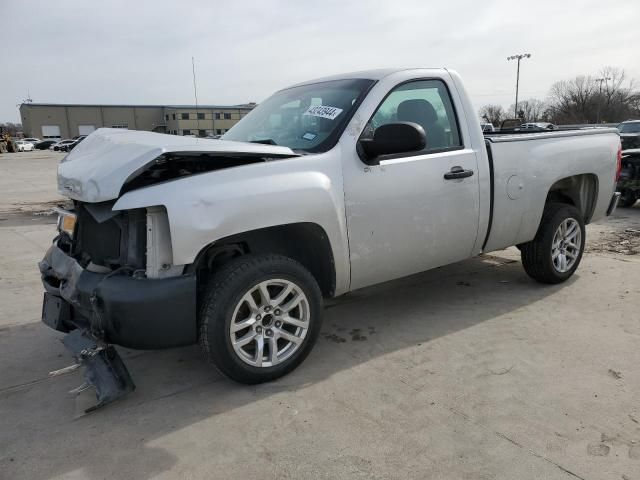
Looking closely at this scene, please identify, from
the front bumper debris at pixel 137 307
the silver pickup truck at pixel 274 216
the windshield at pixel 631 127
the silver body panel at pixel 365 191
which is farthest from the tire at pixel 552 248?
the windshield at pixel 631 127

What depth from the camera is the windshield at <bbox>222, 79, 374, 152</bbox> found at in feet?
11.4

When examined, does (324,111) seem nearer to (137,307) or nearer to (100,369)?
(137,307)

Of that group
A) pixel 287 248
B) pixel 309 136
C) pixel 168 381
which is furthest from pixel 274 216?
pixel 168 381

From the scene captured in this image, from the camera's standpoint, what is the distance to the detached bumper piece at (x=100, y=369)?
9.52 ft

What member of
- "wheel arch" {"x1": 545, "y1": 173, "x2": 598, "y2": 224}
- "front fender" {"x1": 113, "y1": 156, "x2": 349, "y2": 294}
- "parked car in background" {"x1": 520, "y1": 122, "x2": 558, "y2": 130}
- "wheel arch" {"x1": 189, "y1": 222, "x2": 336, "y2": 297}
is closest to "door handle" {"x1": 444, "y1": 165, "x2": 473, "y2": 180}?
"front fender" {"x1": 113, "y1": 156, "x2": 349, "y2": 294}

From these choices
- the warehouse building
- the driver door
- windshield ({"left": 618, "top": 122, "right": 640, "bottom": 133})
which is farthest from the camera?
the warehouse building

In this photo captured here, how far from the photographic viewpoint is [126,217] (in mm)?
2875

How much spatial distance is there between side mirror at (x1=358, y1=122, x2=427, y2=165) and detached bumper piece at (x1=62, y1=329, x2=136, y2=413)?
2.06 metres

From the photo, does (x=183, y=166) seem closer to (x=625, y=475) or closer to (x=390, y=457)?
(x=390, y=457)

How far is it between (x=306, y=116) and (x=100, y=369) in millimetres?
2195

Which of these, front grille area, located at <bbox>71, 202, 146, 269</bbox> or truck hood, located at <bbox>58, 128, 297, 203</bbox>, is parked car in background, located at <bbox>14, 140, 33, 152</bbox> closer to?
truck hood, located at <bbox>58, 128, 297, 203</bbox>

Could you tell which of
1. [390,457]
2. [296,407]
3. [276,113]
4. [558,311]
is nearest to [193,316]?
[296,407]

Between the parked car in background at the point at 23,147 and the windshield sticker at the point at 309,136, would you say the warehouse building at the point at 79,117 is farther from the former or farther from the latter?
the windshield sticker at the point at 309,136

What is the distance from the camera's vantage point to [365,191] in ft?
11.0
